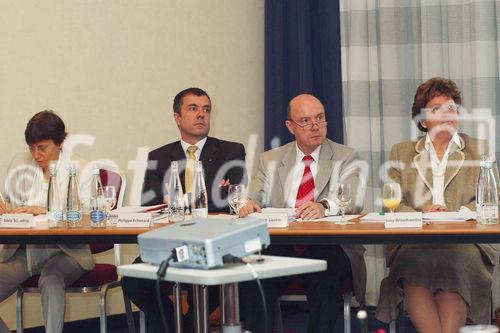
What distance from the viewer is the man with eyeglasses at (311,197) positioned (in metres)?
3.82

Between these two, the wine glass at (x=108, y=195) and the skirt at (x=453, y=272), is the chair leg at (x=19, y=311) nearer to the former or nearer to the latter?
the wine glass at (x=108, y=195)

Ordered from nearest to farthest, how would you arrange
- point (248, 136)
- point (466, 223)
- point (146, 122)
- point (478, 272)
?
1. point (466, 223)
2. point (478, 272)
3. point (146, 122)
4. point (248, 136)

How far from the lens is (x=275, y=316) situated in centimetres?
392

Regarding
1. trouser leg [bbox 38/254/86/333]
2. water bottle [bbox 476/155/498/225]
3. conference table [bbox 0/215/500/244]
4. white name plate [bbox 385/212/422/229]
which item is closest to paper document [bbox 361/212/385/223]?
conference table [bbox 0/215/500/244]

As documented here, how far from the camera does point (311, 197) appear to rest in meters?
4.31

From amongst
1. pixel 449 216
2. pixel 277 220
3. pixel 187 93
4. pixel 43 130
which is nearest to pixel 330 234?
pixel 277 220

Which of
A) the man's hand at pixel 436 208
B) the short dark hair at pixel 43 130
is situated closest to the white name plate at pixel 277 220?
the man's hand at pixel 436 208

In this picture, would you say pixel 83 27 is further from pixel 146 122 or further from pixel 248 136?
pixel 248 136

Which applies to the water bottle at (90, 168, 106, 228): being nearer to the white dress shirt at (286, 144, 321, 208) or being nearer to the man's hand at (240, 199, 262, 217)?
the man's hand at (240, 199, 262, 217)

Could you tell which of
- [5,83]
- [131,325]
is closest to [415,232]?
[131,325]

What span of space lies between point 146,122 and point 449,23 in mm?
2093

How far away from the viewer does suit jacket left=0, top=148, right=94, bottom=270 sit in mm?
4309

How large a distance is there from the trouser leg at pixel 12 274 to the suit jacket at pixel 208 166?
710 millimetres

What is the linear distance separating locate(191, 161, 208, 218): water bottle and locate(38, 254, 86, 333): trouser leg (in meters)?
0.83
